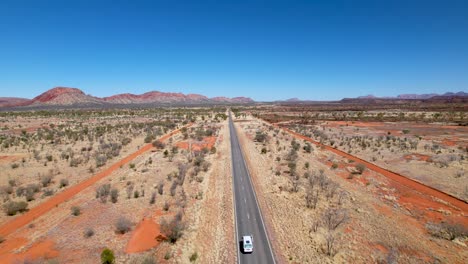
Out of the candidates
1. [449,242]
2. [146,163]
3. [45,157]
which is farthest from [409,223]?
[45,157]

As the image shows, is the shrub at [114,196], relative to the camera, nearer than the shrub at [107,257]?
No

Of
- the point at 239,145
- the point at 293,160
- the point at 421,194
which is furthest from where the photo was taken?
the point at 239,145

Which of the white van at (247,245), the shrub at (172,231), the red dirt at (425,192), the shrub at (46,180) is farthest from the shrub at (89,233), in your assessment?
the red dirt at (425,192)

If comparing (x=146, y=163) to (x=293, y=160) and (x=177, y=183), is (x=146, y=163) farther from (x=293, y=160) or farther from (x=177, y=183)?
(x=293, y=160)

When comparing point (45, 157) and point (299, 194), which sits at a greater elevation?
point (45, 157)

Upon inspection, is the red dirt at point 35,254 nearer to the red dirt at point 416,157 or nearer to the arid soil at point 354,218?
the arid soil at point 354,218

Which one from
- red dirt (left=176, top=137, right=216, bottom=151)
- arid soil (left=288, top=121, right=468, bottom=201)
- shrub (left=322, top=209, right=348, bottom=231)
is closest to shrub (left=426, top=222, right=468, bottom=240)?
shrub (left=322, top=209, right=348, bottom=231)
